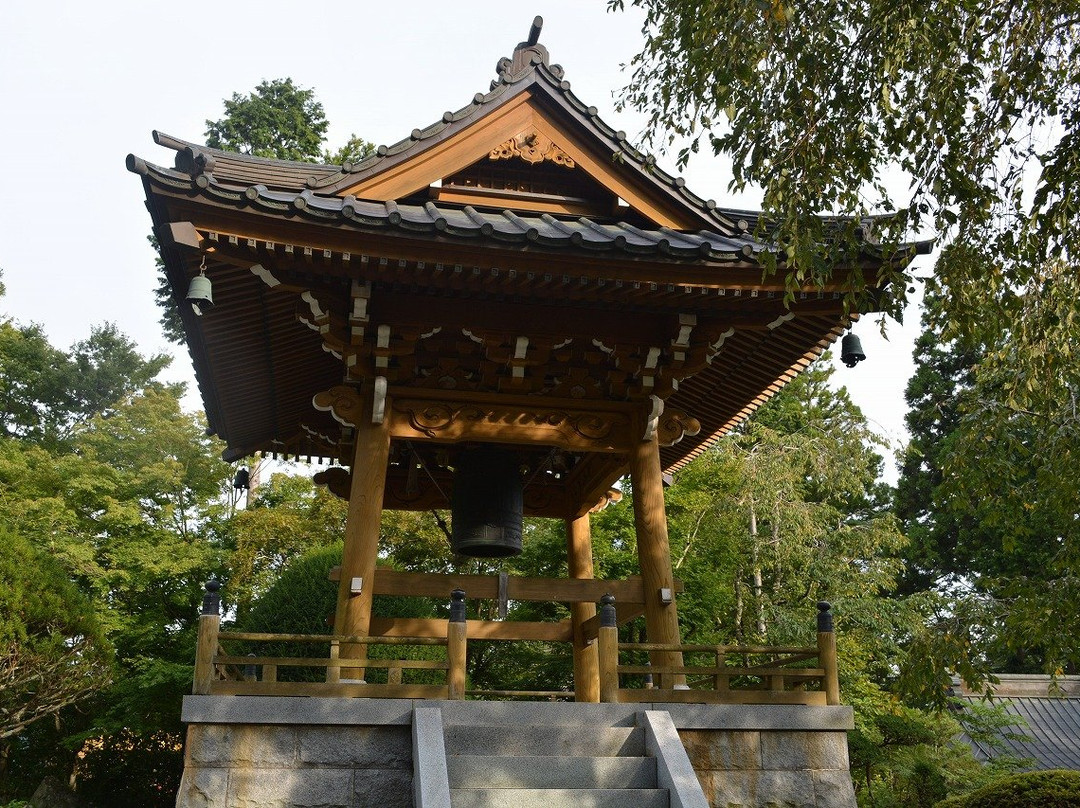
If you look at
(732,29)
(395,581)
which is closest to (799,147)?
(732,29)

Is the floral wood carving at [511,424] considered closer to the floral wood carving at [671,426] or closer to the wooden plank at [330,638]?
the floral wood carving at [671,426]

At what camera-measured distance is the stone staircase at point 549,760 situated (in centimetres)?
564

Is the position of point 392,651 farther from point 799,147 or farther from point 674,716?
point 799,147

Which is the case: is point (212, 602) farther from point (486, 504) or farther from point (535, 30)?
point (535, 30)

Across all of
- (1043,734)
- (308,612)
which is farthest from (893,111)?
(1043,734)

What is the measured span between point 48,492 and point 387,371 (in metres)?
15.2

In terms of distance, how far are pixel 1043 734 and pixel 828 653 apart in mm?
16121

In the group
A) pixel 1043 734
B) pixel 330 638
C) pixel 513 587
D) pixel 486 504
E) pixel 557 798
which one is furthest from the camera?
pixel 1043 734

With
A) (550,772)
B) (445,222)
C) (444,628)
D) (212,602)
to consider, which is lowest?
(550,772)

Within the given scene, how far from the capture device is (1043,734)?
19844 mm

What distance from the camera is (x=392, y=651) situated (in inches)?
634

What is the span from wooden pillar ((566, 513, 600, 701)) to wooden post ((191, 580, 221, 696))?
13.8ft

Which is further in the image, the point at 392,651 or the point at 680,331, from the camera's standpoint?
the point at 392,651

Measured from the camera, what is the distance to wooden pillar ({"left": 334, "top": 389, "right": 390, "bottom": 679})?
716cm
